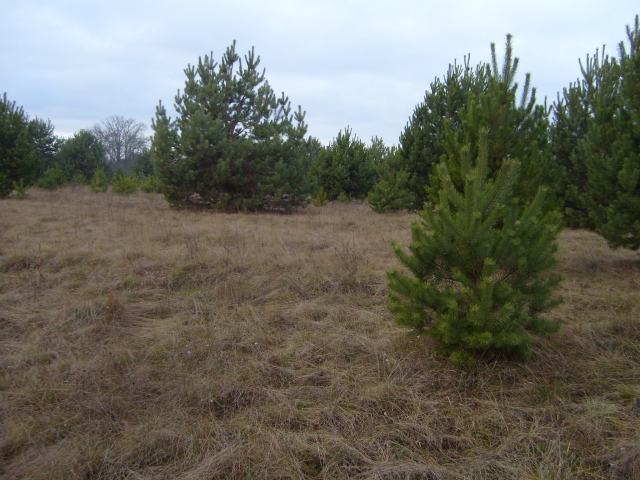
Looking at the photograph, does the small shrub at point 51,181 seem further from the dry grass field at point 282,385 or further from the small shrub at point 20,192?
the dry grass field at point 282,385

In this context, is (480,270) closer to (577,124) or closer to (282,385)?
(282,385)

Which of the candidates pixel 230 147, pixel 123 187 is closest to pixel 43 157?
pixel 123 187

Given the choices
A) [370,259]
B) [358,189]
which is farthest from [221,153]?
[370,259]

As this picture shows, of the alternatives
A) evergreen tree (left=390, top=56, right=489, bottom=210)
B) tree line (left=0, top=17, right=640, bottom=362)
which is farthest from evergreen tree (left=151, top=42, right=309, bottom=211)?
evergreen tree (left=390, top=56, right=489, bottom=210)

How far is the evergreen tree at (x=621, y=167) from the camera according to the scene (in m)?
5.78

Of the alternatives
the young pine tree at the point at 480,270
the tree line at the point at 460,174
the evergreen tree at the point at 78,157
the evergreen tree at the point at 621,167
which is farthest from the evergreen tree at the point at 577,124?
the evergreen tree at the point at 78,157

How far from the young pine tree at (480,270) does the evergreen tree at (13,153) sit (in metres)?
17.1

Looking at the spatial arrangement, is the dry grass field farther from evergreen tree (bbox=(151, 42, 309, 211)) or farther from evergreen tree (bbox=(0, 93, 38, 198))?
evergreen tree (bbox=(0, 93, 38, 198))

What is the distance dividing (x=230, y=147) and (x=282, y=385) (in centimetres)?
1127

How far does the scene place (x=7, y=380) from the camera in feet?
11.3

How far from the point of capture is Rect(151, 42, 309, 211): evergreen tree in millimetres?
13719

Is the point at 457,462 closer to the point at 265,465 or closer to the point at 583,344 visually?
the point at 265,465

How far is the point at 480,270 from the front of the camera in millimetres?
3393

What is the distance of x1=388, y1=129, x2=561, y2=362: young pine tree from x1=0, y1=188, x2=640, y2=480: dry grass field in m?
0.35
